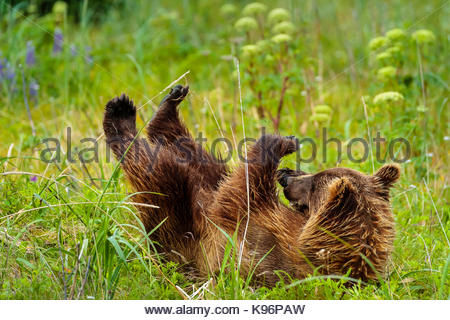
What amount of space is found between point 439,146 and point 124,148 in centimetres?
323

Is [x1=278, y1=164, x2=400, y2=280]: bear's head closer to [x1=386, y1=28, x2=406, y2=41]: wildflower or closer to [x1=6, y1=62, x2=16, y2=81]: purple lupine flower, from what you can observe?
[x1=386, y1=28, x2=406, y2=41]: wildflower

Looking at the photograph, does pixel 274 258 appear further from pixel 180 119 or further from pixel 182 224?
pixel 180 119

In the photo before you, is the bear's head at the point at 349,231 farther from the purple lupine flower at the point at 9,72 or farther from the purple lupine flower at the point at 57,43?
the purple lupine flower at the point at 57,43

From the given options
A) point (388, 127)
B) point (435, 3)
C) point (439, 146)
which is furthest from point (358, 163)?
point (435, 3)

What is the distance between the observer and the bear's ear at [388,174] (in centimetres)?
342

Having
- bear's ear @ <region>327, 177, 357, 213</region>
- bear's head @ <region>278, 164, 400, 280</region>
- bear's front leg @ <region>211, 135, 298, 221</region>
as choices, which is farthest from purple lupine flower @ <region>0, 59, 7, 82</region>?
bear's ear @ <region>327, 177, 357, 213</region>

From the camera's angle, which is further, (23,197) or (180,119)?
(180,119)

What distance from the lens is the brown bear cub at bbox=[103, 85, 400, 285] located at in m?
3.14

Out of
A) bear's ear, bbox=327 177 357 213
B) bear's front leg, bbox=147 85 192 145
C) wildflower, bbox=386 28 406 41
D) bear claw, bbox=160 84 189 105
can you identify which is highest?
wildflower, bbox=386 28 406 41

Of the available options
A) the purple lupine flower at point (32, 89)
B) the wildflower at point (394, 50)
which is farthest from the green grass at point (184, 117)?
the wildflower at point (394, 50)

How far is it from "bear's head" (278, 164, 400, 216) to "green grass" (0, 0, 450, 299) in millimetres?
391

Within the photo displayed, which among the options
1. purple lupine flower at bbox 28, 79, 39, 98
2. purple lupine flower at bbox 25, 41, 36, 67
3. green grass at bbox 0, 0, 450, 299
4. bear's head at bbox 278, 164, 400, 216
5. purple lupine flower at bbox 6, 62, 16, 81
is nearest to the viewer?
green grass at bbox 0, 0, 450, 299

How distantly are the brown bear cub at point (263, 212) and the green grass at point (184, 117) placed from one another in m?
0.13

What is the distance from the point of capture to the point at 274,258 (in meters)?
3.23
